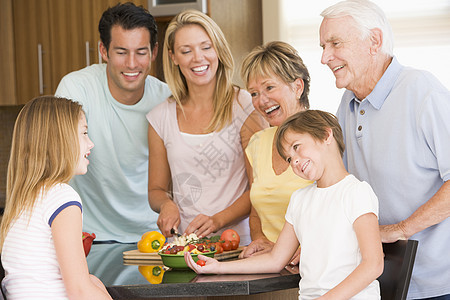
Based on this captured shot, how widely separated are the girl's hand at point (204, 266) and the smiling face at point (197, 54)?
0.92 metres

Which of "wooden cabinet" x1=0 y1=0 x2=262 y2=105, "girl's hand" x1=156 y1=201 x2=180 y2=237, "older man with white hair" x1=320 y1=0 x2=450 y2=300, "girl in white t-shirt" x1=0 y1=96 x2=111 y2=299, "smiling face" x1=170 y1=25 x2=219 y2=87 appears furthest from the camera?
"wooden cabinet" x1=0 y1=0 x2=262 y2=105

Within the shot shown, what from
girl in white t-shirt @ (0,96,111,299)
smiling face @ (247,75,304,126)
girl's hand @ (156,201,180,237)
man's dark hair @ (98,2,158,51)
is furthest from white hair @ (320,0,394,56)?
man's dark hair @ (98,2,158,51)

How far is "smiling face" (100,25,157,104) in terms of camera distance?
8.27ft

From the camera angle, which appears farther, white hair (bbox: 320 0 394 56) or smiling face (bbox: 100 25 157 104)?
smiling face (bbox: 100 25 157 104)

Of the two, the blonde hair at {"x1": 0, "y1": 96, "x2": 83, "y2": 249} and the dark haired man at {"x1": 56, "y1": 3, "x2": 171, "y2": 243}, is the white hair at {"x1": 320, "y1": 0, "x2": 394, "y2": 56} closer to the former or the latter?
the blonde hair at {"x1": 0, "y1": 96, "x2": 83, "y2": 249}

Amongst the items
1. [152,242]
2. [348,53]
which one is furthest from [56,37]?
[348,53]

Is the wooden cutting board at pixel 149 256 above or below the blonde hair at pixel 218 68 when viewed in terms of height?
below

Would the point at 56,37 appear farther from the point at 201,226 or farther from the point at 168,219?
the point at 201,226

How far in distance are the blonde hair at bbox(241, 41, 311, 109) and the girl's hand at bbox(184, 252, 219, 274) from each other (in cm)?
74

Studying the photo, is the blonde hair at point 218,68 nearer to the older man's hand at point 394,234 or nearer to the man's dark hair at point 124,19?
the man's dark hair at point 124,19

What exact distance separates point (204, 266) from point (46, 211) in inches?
17.8

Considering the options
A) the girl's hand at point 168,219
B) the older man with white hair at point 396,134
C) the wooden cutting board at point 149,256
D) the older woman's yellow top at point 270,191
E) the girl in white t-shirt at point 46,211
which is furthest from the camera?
the girl's hand at point 168,219

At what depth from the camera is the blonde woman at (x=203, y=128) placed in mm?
2322

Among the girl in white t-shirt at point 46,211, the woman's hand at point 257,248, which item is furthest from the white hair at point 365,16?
the girl in white t-shirt at point 46,211
